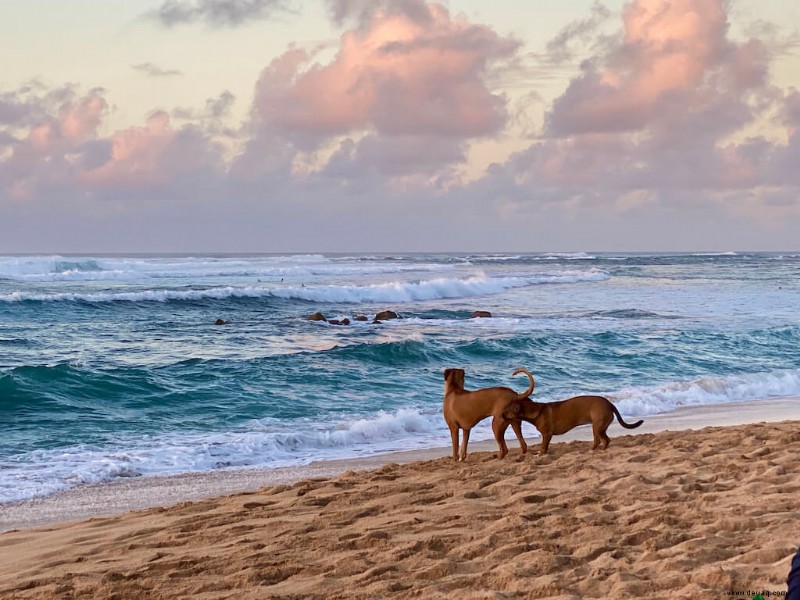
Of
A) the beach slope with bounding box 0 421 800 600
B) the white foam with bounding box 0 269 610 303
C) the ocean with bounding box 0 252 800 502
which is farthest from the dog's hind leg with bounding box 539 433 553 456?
the white foam with bounding box 0 269 610 303

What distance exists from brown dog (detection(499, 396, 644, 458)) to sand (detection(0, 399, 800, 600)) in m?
0.39

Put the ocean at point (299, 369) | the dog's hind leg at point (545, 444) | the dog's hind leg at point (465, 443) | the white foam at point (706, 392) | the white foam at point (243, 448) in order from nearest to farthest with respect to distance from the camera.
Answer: the dog's hind leg at point (465, 443), the dog's hind leg at point (545, 444), the white foam at point (243, 448), the ocean at point (299, 369), the white foam at point (706, 392)

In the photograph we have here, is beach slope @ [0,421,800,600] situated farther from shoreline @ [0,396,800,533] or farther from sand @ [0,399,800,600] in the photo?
shoreline @ [0,396,800,533]

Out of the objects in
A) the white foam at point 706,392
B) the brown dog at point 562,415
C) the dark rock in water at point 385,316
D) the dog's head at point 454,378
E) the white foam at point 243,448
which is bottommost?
the white foam at point 243,448

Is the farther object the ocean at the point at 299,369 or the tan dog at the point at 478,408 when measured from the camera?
the ocean at the point at 299,369

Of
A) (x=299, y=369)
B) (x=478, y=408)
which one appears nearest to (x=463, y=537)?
(x=478, y=408)

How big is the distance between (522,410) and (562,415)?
437 mm

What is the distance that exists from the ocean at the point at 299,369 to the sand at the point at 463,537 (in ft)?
7.95

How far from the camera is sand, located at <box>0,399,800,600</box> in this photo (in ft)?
13.1

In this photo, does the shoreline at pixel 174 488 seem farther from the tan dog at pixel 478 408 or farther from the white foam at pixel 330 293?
the white foam at pixel 330 293

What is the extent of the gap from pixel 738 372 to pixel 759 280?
37.4 m

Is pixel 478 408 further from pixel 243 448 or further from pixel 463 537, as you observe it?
pixel 243 448

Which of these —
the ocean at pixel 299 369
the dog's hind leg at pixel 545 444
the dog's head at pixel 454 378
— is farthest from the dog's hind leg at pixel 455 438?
the ocean at pixel 299 369

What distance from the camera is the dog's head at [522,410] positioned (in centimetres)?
728
